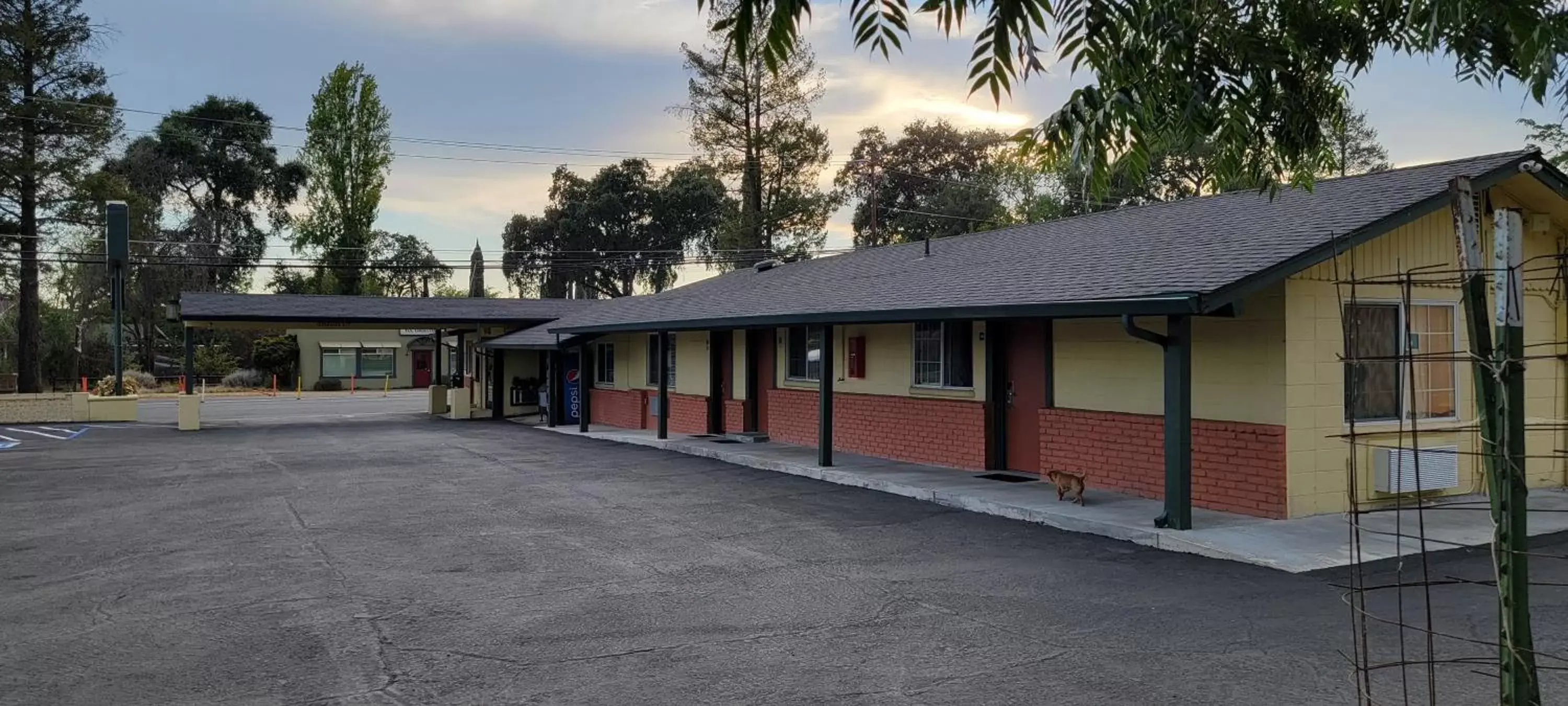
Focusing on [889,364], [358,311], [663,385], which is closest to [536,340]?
[358,311]

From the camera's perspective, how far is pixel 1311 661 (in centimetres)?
553

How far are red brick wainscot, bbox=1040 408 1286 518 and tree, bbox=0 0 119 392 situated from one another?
37.3 metres

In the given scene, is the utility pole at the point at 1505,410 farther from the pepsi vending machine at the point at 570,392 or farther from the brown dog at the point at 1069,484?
the pepsi vending machine at the point at 570,392

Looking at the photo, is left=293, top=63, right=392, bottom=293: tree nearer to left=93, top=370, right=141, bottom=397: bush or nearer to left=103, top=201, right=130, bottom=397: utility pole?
left=93, top=370, right=141, bottom=397: bush

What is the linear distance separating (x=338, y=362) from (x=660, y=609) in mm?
47519

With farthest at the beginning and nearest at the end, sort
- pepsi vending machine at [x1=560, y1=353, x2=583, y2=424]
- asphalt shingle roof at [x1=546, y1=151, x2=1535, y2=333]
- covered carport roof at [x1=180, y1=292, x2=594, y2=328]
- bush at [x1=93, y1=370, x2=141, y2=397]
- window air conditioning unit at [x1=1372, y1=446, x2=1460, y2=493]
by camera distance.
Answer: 1. bush at [x1=93, y1=370, x2=141, y2=397]
2. pepsi vending machine at [x1=560, y1=353, x2=583, y2=424]
3. covered carport roof at [x1=180, y1=292, x2=594, y2=328]
4. window air conditioning unit at [x1=1372, y1=446, x2=1460, y2=493]
5. asphalt shingle roof at [x1=546, y1=151, x2=1535, y2=333]

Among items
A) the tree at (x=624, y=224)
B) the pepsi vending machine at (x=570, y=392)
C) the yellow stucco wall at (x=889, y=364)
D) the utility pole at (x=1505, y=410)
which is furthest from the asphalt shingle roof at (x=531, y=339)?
the tree at (x=624, y=224)

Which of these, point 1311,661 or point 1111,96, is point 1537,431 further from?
point 1111,96

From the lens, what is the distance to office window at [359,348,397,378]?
49812 mm

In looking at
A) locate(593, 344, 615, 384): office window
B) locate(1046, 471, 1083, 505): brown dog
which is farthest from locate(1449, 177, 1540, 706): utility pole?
locate(593, 344, 615, 384): office window

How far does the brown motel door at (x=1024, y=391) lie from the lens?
1329cm

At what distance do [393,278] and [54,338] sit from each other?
19141 mm

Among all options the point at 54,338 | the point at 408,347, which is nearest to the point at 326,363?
the point at 408,347

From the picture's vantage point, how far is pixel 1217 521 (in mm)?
9734
